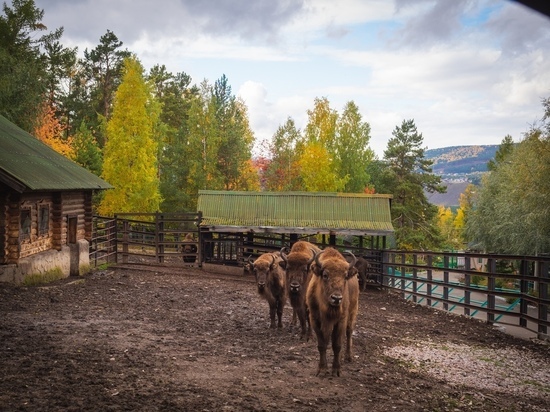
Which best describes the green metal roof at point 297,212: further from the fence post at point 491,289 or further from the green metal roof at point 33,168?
the fence post at point 491,289

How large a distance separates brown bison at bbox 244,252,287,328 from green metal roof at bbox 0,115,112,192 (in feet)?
22.6

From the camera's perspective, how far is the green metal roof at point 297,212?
24.2 metres

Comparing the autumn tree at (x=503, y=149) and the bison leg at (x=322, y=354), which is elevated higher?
the autumn tree at (x=503, y=149)

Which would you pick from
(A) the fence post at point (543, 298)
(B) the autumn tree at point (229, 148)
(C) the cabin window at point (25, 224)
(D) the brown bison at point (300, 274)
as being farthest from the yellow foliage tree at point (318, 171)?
(D) the brown bison at point (300, 274)

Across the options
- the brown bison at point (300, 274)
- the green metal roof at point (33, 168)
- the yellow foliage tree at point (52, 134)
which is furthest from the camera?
the yellow foliage tree at point (52, 134)

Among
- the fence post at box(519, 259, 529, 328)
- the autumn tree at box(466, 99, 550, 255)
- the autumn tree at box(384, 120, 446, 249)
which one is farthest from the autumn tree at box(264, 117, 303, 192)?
the fence post at box(519, 259, 529, 328)

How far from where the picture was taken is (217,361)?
336 inches

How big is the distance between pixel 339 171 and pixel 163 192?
15573mm

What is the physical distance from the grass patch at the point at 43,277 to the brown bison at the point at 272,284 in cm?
750

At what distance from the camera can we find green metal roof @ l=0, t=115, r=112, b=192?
14945 millimetres

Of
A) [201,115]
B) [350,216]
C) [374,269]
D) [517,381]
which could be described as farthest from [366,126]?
[517,381]

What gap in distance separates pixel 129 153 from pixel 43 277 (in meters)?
18.4

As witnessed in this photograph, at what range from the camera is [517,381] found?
8.30 m

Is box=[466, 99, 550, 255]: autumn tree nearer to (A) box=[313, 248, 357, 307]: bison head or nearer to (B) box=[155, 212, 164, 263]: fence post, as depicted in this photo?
(B) box=[155, 212, 164, 263]: fence post
